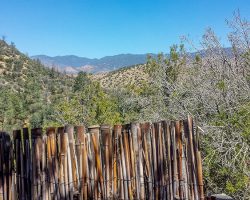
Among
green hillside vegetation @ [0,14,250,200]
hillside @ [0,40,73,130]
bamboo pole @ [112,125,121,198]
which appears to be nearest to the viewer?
bamboo pole @ [112,125,121,198]

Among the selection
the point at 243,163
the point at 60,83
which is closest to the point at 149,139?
the point at 243,163

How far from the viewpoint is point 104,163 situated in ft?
10.1

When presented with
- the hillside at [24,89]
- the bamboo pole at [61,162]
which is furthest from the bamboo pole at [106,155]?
the hillside at [24,89]

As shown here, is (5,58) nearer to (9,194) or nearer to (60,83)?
(60,83)

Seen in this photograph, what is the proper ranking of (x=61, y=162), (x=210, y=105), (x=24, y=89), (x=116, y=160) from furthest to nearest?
(x=24, y=89)
(x=210, y=105)
(x=116, y=160)
(x=61, y=162)

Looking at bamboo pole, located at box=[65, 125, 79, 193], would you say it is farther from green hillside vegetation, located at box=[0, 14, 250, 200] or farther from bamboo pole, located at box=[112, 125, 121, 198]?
green hillside vegetation, located at box=[0, 14, 250, 200]

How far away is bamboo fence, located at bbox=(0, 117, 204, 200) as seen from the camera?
3.02m

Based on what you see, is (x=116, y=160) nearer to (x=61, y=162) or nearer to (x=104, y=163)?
(x=104, y=163)

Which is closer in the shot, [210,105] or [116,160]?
[116,160]

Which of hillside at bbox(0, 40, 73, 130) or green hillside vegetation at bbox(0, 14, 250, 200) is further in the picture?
hillside at bbox(0, 40, 73, 130)

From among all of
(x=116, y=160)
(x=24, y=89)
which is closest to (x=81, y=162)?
(x=116, y=160)

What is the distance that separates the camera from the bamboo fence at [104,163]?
3.02m

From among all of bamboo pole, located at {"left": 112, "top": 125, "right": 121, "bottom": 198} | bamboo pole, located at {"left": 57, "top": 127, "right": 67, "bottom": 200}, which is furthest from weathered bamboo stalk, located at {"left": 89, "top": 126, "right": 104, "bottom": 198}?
bamboo pole, located at {"left": 57, "top": 127, "right": 67, "bottom": 200}

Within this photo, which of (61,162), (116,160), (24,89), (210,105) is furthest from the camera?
(24,89)
